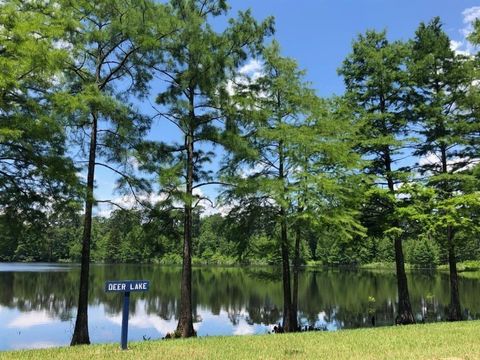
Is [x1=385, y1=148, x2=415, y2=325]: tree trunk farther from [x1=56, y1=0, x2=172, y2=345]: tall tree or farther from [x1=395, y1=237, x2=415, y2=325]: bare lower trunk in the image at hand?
[x1=56, y1=0, x2=172, y2=345]: tall tree

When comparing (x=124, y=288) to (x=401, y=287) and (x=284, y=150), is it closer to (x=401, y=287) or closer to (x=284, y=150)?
(x=284, y=150)

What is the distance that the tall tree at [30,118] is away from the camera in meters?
10.7

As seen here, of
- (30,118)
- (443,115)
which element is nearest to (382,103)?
(443,115)

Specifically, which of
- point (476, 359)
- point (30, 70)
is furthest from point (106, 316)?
point (476, 359)

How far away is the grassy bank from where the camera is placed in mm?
8945

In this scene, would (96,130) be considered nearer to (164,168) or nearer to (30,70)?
(164,168)

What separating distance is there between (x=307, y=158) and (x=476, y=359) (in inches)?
425

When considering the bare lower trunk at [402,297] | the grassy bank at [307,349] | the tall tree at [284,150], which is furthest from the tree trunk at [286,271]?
the grassy bank at [307,349]

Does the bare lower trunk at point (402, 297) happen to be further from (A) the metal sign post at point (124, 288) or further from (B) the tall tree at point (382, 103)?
→ (A) the metal sign post at point (124, 288)

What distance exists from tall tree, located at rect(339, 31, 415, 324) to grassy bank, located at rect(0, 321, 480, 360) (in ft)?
30.8

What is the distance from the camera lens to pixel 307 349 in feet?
32.5

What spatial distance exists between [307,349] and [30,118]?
8395 mm

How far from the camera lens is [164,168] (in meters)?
15.4

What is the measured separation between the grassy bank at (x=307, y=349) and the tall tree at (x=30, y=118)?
4771mm
